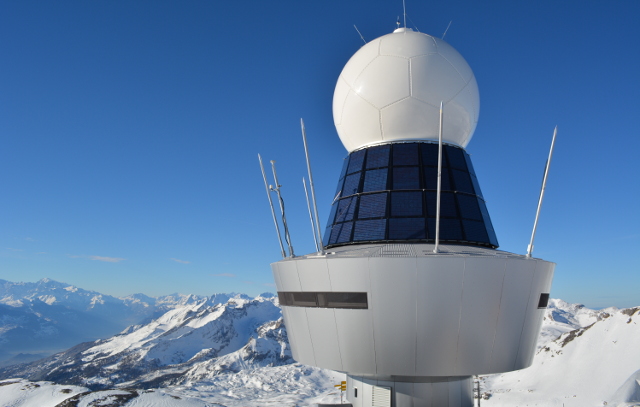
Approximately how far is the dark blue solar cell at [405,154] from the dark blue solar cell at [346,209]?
2.66 metres

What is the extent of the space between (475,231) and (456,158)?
12.5ft

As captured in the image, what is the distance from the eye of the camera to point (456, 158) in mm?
20062

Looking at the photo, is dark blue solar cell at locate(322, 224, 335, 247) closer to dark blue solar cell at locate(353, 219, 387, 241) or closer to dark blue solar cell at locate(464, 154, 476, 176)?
dark blue solar cell at locate(353, 219, 387, 241)

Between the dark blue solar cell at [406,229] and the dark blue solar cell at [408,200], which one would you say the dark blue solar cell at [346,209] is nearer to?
the dark blue solar cell at [408,200]

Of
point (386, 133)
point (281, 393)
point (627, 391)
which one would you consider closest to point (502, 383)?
point (627, 391)

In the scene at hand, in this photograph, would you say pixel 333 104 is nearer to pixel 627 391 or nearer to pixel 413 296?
pixel 413 296

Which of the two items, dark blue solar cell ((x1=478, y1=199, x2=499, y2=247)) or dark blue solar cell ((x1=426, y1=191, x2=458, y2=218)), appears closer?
dark blue solar cell ((x1=426, y1=191, x2=458, y2=218))

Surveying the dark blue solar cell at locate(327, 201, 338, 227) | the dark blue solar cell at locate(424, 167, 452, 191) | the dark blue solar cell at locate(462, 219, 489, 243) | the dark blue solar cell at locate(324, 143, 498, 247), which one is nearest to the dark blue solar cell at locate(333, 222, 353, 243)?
the dark blue solar cell at locate(324, 143, 498, 247)

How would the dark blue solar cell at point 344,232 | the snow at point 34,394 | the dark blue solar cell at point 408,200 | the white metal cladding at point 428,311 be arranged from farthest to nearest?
the snow at point 34,394 → the dark blue solar cell at point 344,232 → the dark blue solar cell at point 408,200 → the white metal cladding at point 428,311

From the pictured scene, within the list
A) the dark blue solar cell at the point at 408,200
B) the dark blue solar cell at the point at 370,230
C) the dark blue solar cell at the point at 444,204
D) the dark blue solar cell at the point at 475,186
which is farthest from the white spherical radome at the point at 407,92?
the dark blue solar cell at the point at 370,230

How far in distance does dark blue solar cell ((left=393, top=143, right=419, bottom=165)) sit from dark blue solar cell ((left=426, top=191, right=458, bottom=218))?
1798 millimetres

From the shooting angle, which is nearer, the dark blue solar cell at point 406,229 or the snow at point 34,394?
→ the dark blue solar cell at point 406,229

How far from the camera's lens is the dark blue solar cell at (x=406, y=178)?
18609 millimetres

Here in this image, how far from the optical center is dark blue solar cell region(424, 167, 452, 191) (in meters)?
18.5
